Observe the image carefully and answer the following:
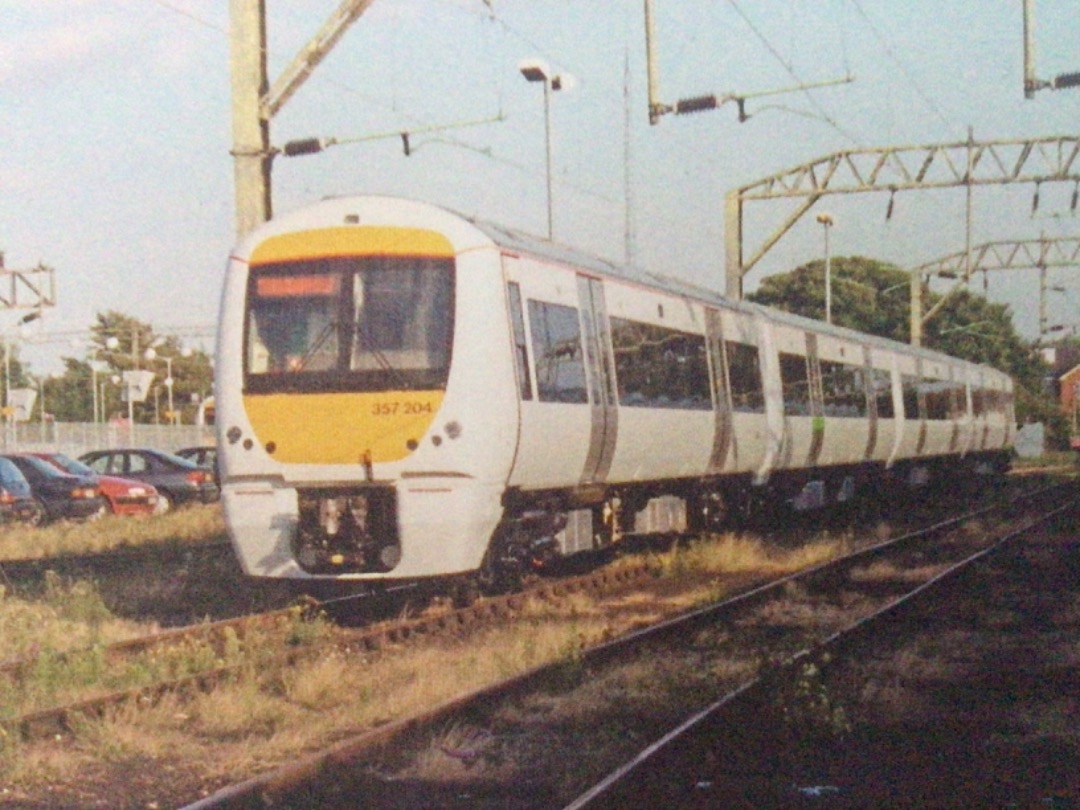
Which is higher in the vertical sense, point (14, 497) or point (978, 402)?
point (978, 402)

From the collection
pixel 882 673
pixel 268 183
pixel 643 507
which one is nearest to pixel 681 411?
pixel 643 507

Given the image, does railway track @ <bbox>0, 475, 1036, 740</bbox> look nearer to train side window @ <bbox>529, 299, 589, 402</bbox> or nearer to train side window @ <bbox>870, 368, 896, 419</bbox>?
train side window @ <bbox>529, 299, 589, 402</bbox>

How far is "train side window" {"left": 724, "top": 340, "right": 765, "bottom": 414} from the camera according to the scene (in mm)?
17922

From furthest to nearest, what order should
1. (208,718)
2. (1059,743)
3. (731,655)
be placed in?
(731,655) < (208,718) < (1059,743)

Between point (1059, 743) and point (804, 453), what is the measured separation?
531 inches

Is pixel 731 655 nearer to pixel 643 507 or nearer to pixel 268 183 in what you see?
pixel 643 507

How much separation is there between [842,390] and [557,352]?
11658 mm

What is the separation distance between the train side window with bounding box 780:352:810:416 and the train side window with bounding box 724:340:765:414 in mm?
1106

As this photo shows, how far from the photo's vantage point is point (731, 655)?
10.6 metres

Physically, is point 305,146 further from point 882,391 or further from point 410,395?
point 882,391

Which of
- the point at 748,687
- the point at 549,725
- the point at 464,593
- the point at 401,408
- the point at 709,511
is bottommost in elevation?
the point at 549,725

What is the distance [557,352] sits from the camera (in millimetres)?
12648

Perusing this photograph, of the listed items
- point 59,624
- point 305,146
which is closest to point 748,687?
point 59,624

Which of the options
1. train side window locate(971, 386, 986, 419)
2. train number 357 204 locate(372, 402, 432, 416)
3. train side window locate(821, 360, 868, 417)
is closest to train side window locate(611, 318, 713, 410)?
train number 357 204 locate(372, 402, 432, 416)
